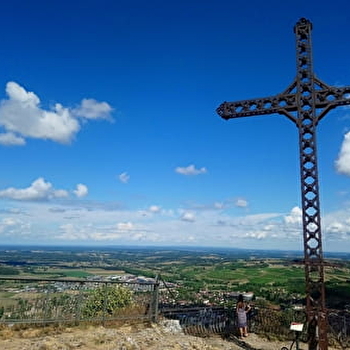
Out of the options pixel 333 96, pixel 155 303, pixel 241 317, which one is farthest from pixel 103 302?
pixel 333 96

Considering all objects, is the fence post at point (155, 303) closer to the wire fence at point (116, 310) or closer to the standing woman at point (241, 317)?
the wire fence at point (116, 310)

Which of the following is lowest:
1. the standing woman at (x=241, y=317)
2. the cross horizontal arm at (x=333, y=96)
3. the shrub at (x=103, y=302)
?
the standing woman at (x=241, y=317)

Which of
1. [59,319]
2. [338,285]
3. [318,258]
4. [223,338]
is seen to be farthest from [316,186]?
[338,285]

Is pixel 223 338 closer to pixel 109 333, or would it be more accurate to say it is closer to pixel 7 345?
pixel 109 333

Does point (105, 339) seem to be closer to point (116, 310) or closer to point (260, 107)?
point (116, 310)

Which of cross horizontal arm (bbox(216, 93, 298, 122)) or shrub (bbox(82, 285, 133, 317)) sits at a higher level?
cross horizontal arm (bbox(216, 93, 298, 122))

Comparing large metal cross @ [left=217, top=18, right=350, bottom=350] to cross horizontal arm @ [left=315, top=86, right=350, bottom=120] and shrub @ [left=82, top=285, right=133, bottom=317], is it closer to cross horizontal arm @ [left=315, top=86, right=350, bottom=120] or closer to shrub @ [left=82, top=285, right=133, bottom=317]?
cross horizontal arm @ [left=315, top=86, right=350, bottom=120]

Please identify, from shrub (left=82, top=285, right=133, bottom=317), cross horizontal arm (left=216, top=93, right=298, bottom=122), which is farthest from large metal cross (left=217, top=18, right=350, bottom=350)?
shrub (left=82, top=285, right=133, bottom=317)

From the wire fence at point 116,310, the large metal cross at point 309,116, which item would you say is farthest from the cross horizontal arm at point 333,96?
the wire fence at point 116,310

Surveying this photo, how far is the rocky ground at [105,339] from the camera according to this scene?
28.8 ft

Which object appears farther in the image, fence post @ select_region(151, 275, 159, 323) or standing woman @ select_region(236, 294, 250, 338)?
standing woman @ select_region(236, 294, 250, 338)

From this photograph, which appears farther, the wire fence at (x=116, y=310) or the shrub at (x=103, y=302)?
the shrub at (x=103, y=302)

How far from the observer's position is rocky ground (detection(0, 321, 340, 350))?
877 centimetres

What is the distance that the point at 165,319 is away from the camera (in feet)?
42.3
